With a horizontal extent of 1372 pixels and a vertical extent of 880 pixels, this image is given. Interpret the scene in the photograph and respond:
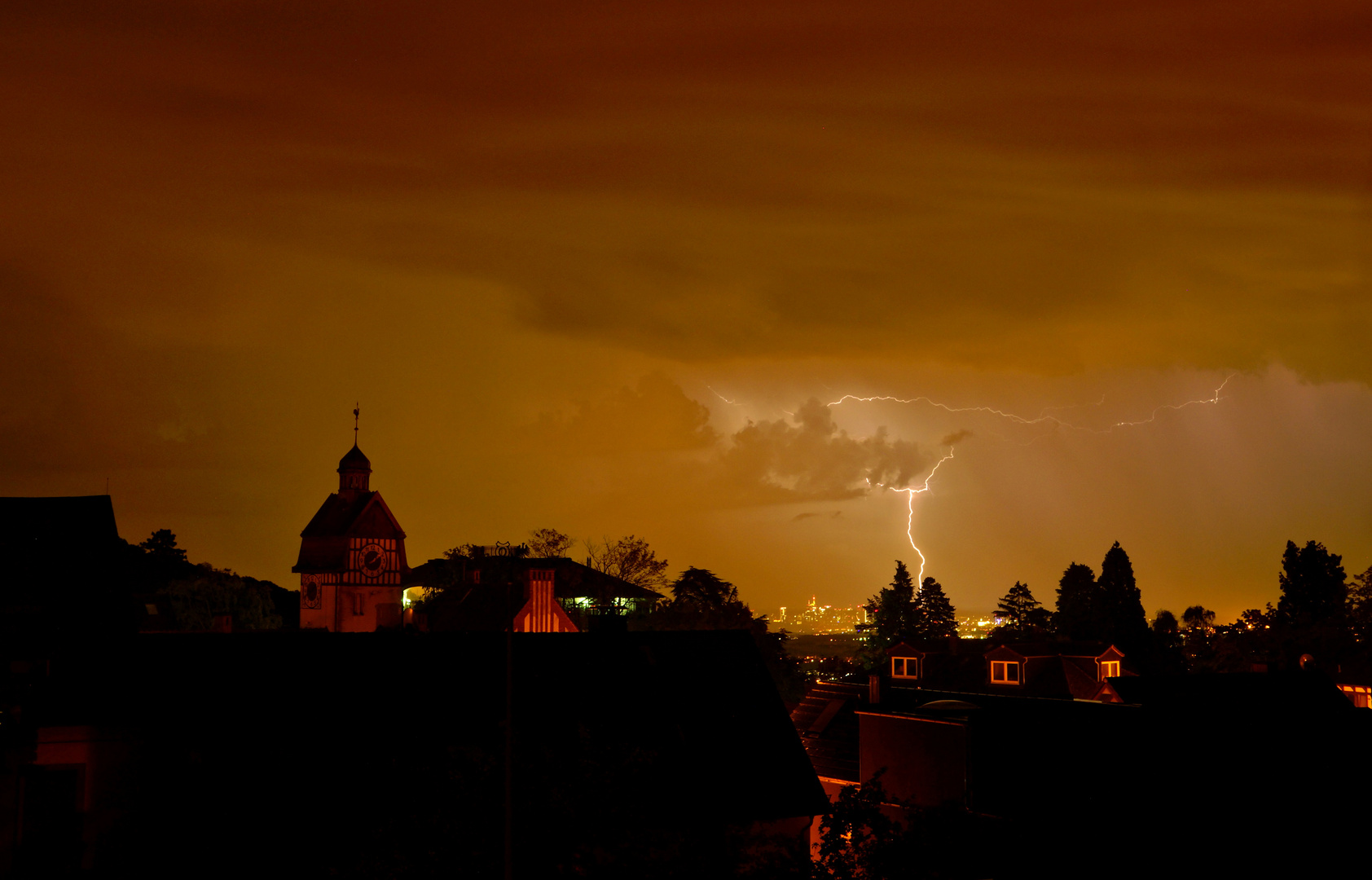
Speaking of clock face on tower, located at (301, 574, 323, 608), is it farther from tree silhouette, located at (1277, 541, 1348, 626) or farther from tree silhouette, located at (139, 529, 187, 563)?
tree silhouette, located at (1277, 541, 1348, 626)

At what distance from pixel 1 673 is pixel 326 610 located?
6318 cm

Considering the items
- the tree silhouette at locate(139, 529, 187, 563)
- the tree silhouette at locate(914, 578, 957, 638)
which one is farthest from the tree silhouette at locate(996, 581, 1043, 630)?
the tree silhouette at locate(139, 529, 187, 563)

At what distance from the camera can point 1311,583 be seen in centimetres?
9788

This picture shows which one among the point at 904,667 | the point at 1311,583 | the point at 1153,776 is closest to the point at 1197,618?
the point at 1311,583

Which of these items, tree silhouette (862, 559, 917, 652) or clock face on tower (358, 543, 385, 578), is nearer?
clock face on tower (358, 543, 385, 578)

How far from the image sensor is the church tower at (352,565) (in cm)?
8538

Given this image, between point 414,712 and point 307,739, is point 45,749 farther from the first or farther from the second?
point 414,712

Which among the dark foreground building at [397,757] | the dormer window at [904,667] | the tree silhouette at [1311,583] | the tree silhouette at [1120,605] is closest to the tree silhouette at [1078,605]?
the tree silhouette at [1120,605]

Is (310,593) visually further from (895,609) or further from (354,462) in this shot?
(895,609)

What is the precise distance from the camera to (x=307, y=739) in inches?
998

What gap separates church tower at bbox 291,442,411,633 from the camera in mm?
85375

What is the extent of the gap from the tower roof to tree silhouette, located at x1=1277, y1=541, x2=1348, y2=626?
2981 inches

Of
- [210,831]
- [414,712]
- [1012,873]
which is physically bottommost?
[1012,873]

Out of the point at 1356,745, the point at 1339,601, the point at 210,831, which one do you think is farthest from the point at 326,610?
the point at 1339,601
